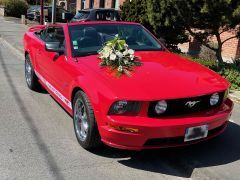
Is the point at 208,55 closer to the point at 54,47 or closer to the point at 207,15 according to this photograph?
the point at 207,15

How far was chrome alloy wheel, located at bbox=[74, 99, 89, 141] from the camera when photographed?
4.93 metres

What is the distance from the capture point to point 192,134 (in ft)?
14.6

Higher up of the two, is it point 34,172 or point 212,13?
point 212,13

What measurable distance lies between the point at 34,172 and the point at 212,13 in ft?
18.6

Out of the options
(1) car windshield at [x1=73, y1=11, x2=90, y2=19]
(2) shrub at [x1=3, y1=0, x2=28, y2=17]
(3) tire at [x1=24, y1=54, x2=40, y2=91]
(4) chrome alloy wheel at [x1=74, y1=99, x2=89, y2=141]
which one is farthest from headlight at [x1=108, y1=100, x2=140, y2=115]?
(2) shrub at [x1=3, y1=0, x2=28, y2=17]

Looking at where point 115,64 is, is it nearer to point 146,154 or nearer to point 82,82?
point 82,82

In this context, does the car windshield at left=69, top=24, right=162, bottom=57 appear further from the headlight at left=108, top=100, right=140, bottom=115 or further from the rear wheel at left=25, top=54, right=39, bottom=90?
the rear wheel at left=25, top=54, right=39, bottom=90

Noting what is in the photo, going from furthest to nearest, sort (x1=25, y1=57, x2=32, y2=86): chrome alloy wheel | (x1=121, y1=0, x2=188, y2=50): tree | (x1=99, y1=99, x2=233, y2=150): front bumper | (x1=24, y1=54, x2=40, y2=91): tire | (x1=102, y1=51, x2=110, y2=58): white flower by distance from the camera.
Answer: (x1=121, y1=0, x2=188, y2=50): tree, (x1=25, y1=57, x2=32, y2=86): chrome alloy wheel, (x1=24, y1=54, x2=40, y2=91): tire, (x1=102, y1=51, x2=110, y2=58): white flower, (x1=99, y1=99, x2=233, y2=150): front bumper

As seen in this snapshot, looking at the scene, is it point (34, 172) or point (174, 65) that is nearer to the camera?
point (34, 172)

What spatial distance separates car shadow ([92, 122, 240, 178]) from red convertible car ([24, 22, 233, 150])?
0.84 ft

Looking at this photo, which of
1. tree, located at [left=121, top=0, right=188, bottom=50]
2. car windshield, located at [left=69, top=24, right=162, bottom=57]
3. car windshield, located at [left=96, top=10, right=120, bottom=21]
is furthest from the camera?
car windshield, located at [left=96, top=10, right=120, bottom=21]

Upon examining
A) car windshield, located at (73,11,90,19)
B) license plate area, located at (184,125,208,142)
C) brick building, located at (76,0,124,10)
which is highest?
license plate area, located at (184,125,208,142)

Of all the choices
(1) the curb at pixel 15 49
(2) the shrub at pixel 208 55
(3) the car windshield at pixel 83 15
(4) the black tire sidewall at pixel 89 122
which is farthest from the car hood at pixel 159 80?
(3) the car windshield at pixel 83 15

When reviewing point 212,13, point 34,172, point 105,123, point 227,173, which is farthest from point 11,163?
point 212,13
